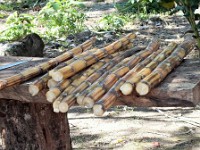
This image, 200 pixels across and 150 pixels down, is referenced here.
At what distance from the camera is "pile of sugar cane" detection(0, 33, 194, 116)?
188 centimetres

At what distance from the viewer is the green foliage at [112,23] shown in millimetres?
6641

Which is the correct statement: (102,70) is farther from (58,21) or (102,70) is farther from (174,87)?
(58,21)

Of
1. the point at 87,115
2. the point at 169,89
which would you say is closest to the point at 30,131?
the point at 169,89

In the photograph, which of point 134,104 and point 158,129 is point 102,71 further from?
point 158,129

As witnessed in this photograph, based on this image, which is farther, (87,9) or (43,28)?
(87,9)

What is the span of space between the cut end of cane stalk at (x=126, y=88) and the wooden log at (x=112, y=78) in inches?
3.3

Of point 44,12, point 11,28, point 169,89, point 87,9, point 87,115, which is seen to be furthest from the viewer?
point 87,9

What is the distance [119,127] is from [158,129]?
1.05 feet

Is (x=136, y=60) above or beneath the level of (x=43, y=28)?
above

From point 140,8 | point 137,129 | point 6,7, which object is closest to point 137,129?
point 137,129

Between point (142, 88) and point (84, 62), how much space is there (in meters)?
0.41

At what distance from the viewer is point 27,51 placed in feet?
17.6

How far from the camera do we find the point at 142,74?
196 centimetres

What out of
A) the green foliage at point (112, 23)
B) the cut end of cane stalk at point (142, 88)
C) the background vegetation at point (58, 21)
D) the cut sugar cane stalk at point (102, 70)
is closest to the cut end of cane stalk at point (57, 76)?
the cut sugar cane stalk at point (102, 70)
